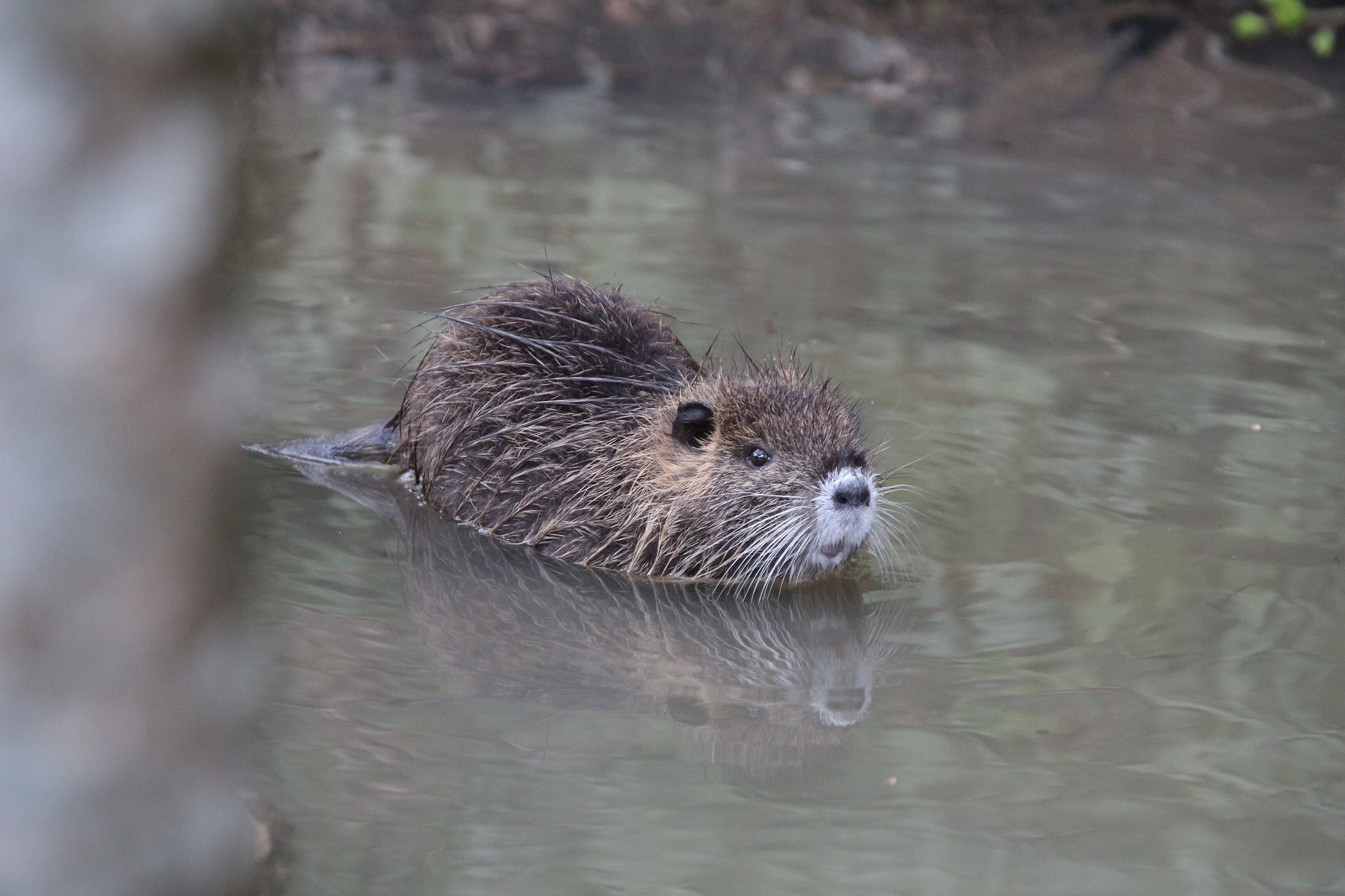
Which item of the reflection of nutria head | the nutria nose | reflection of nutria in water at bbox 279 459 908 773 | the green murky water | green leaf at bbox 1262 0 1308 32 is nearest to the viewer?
the green murky water

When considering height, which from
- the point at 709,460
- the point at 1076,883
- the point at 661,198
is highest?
the point at 661,198

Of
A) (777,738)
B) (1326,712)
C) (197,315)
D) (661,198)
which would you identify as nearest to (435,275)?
(661,198)

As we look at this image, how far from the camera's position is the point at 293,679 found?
3.24 meters

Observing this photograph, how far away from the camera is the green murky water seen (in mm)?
2773

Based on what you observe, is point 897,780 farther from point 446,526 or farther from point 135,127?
point 135,127

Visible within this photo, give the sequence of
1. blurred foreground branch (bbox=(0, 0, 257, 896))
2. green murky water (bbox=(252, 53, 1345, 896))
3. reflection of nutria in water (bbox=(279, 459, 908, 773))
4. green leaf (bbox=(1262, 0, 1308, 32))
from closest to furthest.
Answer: blurred foreground branch (bbox=(0, 0, 257, 896))
green murky water (bbox=(252, 53, 1345, 896))
reflection of nutria in water (bbox=(279, 459, 908, 773))
green leaf (bbox=(1262, 0, 1308, 32))

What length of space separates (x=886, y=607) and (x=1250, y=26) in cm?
702

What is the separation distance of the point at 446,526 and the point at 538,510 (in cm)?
29

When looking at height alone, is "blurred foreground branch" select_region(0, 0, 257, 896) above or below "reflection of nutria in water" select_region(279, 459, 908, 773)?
above

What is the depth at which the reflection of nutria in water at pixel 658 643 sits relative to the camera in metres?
3.29

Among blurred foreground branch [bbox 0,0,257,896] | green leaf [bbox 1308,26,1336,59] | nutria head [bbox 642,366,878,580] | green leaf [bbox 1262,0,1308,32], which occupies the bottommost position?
nutria head [bbox 642,366,878,580]

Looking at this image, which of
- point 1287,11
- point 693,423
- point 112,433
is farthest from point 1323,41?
point 112,433

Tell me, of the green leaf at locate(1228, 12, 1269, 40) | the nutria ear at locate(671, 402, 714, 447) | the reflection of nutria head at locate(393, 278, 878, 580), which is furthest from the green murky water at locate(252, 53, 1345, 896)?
the green leaf at locate(1228, 12, 1269, 40)

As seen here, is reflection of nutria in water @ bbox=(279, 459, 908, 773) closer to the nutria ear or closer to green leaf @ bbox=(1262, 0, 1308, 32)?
the nutria ear
